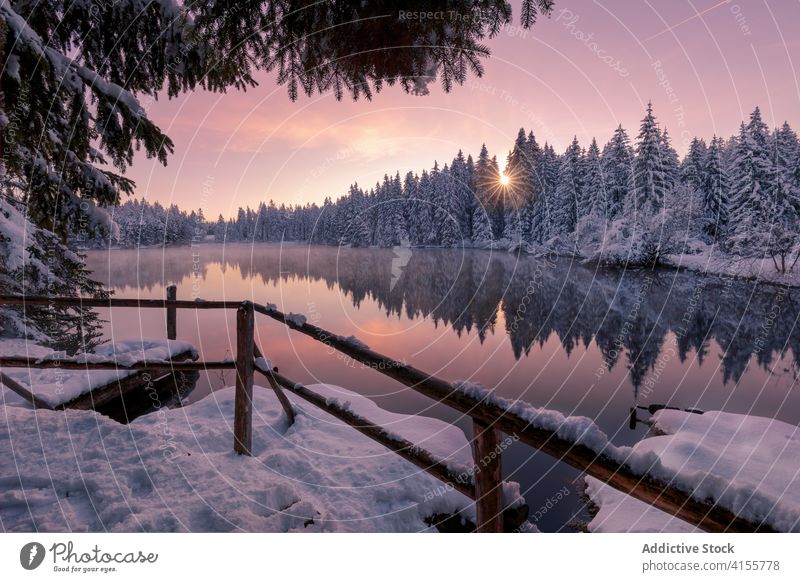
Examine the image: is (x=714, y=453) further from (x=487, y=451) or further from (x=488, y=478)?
(x=487, y=451)

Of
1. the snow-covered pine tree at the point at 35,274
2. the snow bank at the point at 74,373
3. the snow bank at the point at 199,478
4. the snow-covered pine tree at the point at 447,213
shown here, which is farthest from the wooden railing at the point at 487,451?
the snow-covered pine tree at the point at 447,213

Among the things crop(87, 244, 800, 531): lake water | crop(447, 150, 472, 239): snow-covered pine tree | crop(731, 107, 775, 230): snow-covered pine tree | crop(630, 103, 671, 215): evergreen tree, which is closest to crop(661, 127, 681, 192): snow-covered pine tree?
crop(630, 103, 671, 215): evergreen tree

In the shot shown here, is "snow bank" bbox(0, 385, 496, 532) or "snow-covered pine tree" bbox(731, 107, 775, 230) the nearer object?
"snow bank" bbox(0, 385, 496, 532)

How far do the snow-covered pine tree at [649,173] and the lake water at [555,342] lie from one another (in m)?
8.16

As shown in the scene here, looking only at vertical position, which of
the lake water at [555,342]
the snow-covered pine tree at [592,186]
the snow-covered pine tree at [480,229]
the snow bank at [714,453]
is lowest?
the lake water at [555,342]

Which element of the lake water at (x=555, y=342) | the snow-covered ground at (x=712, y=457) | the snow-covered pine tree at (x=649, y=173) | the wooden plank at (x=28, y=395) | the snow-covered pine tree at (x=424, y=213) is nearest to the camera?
the snow-covered ground at (x=712, y=457)

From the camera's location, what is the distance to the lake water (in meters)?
10.3

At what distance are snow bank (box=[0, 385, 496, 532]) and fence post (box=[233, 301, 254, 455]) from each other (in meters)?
0.17

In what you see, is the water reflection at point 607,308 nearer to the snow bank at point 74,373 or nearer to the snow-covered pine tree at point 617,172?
the snow bank at point 74,373

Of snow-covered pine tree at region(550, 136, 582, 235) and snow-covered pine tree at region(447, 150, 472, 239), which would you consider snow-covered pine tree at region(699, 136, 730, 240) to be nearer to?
snow-covered pine tree at region(550, 136, 582, 235)

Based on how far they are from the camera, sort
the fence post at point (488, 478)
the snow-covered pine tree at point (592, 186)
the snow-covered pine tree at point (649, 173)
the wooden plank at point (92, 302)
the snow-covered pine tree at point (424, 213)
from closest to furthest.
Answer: the fence post at point (488, 478), the wooden plank at point (92, 302), the snow-covered pine tree at point (649, 173), the snow-covered pine tree at point (592, 186), the snow-covered pine tree at point (424, 213)

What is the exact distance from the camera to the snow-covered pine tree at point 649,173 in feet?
120

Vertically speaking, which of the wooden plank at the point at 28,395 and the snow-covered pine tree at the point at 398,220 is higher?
the snow-covered pine tree at the point at 398,220

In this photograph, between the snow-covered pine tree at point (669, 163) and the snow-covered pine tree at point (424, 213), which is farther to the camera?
the snow-covered pine tree at point (424, 213)
